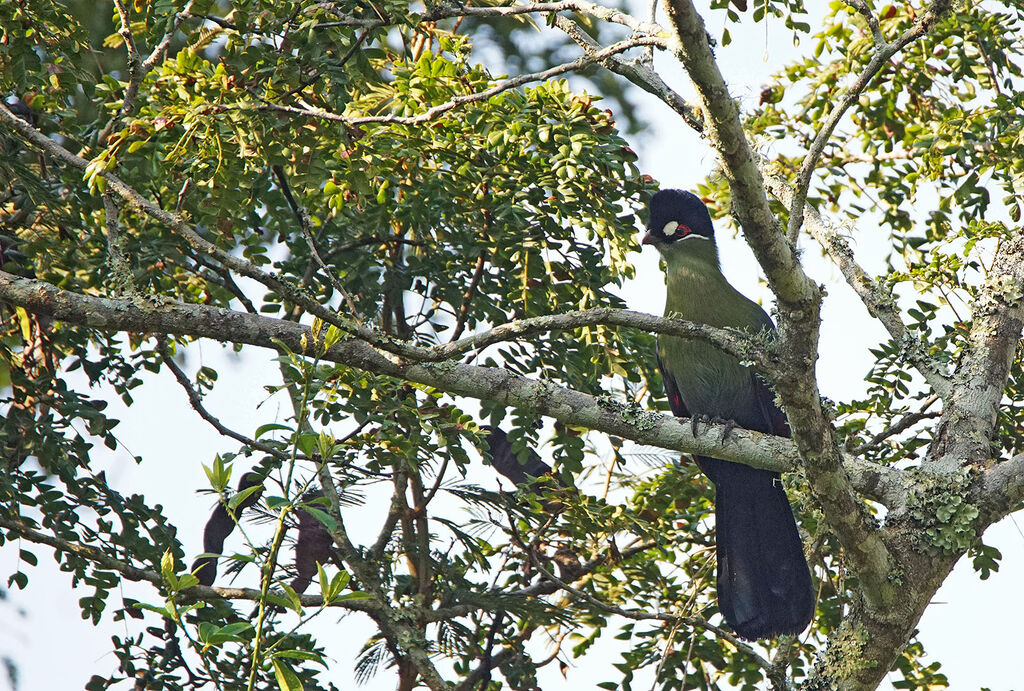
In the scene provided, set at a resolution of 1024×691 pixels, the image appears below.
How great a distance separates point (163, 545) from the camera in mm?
3340

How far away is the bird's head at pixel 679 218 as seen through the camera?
4859 millimetres

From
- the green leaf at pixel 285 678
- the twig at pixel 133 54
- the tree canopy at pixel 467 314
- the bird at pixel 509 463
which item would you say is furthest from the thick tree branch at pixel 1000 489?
the twig at pixel 133 54

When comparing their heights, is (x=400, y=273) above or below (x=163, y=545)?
above

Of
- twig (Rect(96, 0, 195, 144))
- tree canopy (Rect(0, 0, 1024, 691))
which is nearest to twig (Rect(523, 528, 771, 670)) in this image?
tree canopy (Rect(0, 0, 1024, 691))

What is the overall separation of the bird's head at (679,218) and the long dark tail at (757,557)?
4.00 ft

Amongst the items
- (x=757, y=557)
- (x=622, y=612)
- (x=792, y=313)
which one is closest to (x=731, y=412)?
(x=757, y=557)

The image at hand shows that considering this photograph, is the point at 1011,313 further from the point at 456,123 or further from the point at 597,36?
the point at 597,36

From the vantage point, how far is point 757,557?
400cm

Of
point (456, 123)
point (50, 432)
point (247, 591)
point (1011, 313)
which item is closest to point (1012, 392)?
point (1011, 313)

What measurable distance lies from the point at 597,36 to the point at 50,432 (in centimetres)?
430

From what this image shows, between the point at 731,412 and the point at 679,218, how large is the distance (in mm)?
1008

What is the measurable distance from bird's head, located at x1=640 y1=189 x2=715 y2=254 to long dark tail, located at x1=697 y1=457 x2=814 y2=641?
122 cm

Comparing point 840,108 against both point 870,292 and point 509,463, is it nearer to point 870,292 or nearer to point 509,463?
point 870,292

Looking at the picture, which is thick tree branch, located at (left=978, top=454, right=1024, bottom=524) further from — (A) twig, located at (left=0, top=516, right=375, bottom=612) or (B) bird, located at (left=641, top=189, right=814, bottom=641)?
(A) twig, located at (left=0, top=516, right=375, bottom=612)
